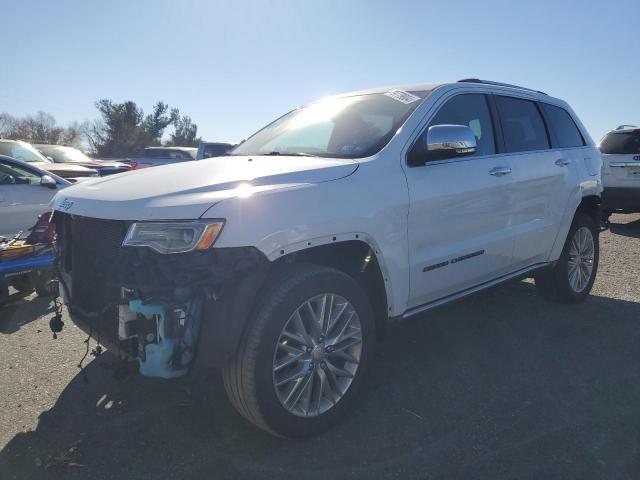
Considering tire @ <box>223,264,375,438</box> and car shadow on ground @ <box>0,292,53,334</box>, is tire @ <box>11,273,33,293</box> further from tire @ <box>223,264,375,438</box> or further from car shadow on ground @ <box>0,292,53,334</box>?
tire @ <box>223,264,375,438</box>

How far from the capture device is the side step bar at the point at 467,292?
3223mm

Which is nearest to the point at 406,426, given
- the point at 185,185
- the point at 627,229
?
the point at 185,185

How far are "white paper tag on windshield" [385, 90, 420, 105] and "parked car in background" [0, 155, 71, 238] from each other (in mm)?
4941

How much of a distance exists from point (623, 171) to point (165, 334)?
963 centimetres

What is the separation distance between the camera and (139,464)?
252cm

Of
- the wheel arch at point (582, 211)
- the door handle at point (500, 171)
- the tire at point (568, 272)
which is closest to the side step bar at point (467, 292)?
the wheel arch at point (582, 211)

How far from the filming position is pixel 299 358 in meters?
2.63

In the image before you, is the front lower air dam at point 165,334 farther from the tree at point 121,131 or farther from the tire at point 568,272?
the tree at point 121,131

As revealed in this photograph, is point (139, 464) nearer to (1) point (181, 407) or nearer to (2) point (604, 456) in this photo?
(1) point (181, 407)

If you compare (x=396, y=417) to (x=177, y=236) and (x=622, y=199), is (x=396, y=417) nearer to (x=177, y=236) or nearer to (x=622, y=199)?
(x=177, y=236)

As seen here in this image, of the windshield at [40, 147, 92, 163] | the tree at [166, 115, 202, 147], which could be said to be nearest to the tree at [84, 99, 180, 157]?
the tree at [166, 115, 202, 147]

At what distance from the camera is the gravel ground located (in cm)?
249

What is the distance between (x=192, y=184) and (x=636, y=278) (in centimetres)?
557

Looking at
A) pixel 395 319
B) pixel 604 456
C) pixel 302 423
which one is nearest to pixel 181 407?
pixel 302 423
